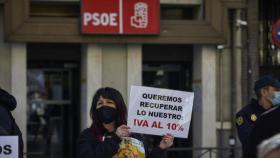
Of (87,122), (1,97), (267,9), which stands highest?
(267,9)

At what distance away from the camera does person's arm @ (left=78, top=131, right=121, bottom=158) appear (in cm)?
468

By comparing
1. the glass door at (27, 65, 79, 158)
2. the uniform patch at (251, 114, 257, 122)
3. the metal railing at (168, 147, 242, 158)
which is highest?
the uniform patch at (251, 114, 257, 122)

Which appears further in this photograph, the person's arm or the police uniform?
the police uniform

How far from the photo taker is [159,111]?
18.0 feet

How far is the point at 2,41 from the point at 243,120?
6.39 meters

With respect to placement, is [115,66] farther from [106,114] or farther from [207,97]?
[106,114]

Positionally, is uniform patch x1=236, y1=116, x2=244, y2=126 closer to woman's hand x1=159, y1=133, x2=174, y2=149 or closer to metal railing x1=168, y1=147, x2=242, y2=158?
woman's hand x1=159, y1=133, x2=174, y2=149

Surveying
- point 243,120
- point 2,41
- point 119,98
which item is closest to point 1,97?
point 119,98

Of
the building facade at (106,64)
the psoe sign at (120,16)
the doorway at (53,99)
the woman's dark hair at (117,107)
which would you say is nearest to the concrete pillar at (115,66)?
the building facade at (106,64)

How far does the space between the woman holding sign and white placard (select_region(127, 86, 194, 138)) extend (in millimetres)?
289

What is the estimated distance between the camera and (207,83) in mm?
12570

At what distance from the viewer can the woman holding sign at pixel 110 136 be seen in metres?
4.72

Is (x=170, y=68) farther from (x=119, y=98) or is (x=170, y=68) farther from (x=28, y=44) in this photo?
(x=119, y=98)

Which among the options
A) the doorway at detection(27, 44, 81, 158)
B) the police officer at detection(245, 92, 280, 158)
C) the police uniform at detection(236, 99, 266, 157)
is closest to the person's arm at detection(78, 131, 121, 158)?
the police officer at detection(245, 92, 280, 158)
